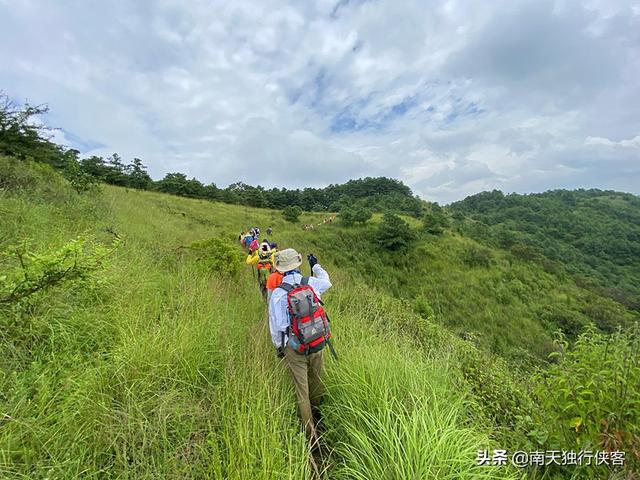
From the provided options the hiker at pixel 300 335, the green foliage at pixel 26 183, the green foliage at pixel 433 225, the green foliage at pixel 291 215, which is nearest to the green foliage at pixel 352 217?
the green foliage at pixel 291 215

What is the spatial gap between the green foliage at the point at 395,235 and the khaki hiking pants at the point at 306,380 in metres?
32.6

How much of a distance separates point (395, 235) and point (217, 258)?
101ft

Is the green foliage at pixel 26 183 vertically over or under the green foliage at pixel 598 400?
over

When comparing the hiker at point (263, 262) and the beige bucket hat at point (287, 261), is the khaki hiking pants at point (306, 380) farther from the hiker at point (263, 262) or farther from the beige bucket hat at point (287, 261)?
the hiker at point (263, 262)

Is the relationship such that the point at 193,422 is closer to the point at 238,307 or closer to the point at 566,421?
the point at 238,307

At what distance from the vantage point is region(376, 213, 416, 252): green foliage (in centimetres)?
3426

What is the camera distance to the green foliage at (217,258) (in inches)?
214

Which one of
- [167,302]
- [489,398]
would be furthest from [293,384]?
[489,398]

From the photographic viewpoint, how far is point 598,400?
2127mm

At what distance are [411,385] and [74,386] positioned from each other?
2.69 metres

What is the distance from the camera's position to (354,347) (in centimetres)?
322

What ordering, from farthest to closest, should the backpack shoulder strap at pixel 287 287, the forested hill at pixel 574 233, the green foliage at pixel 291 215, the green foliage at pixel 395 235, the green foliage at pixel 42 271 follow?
1. the forested hill at pixel 574 233
2. the green foliage at pixel 291 215
3. the green foliage at pixel 395 235
4. the backpack shoulder strap at pixel 287 287
5. the green foliage at pixel 42 271

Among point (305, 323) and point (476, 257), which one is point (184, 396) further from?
point (476, 257)

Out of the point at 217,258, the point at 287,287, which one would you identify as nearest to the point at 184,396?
the point at 287,287
